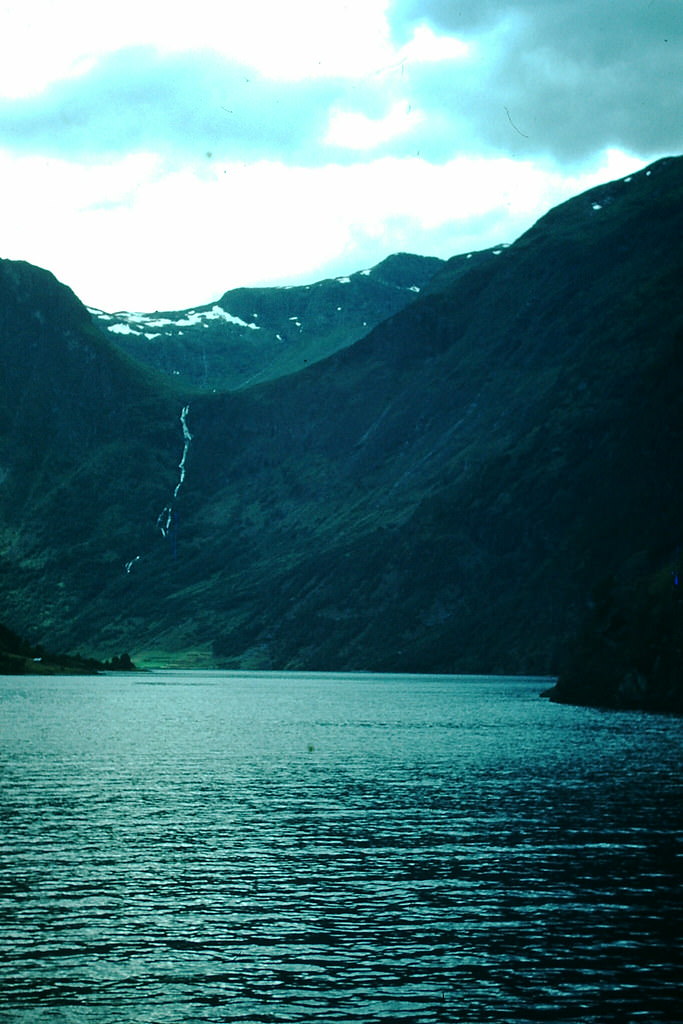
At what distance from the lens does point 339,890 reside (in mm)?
51719

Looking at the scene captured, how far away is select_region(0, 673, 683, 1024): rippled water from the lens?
120ft

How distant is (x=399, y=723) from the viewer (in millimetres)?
159625

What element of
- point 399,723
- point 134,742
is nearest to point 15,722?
point 134,742

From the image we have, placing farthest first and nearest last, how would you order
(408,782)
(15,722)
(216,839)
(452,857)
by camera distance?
(15,722) < (408,782) < (216,839) < (452,857)

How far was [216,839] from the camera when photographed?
64812 mm

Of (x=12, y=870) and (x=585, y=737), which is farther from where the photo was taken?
(x=585, y=737)

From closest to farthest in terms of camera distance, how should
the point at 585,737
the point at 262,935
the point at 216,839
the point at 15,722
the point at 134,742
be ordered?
the point at 262,935 < the point at 216,839 < the point at 134,742 < the point at 585,737 < the point at 15,722

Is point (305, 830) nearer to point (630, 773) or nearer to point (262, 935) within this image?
point (262, 935)

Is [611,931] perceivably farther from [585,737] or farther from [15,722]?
[15,722]

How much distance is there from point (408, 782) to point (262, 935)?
48756mm

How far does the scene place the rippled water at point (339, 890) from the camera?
36.7m

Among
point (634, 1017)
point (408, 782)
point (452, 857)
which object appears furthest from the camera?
point (408, 782)

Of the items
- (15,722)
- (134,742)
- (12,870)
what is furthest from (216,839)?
(15,722)

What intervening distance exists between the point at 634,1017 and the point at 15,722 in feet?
423
